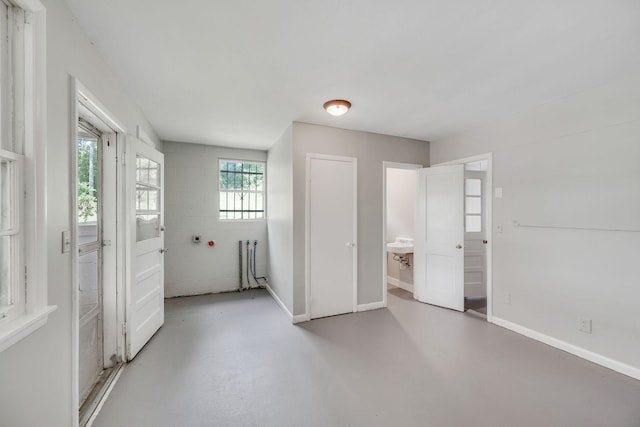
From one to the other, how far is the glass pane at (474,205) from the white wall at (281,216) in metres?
2.83

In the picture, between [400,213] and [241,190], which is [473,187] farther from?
[241,190]

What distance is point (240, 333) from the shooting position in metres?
2.90

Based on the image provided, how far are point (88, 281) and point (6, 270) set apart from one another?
134cm

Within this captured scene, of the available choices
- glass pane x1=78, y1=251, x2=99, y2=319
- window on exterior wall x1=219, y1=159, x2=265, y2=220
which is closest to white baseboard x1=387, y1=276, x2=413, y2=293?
window on exterior wall x1=219, y1=159, x2=265, y2=220

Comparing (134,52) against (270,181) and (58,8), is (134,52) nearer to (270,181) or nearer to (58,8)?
(58,8)

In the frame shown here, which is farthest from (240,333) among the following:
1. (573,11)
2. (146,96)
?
(573,11)

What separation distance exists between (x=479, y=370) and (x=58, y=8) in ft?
12.6

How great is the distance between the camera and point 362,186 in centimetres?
359

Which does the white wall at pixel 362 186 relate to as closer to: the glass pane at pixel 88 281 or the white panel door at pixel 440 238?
the white panel door at pixel 440 238

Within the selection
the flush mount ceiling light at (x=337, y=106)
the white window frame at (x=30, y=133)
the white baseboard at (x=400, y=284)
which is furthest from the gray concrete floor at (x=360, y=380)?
the flush mount ceiling light at (x=337, y=106)

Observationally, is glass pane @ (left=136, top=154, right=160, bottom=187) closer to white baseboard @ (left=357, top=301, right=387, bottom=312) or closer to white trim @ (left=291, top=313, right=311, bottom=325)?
white trim @ (left=291, top=313, right=311, bottom=325)

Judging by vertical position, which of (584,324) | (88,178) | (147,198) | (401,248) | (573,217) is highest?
(88,178)

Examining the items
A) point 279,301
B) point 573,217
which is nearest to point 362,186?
point 279,301

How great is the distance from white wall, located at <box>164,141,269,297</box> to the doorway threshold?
81.2 inches
